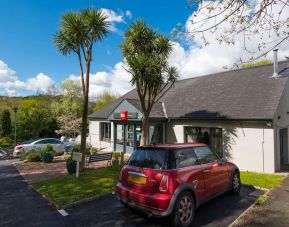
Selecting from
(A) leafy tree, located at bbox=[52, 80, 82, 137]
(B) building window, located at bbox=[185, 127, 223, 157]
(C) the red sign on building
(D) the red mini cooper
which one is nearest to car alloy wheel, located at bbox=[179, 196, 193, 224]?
(D) the red mini cooper

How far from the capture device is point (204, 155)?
22.9ft

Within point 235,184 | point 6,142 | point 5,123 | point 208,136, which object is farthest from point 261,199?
point 5,123

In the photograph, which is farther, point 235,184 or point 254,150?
point 254,150

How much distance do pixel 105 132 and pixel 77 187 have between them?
49.7 feet

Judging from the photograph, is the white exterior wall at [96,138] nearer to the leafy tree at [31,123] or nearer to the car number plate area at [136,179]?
the leafy tree at [31,123]

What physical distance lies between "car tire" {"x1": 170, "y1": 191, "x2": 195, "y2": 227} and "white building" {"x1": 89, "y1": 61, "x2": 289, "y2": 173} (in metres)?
7.57

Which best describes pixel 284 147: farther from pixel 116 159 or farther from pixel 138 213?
pixel 138 213

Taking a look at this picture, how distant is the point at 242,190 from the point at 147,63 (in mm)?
7002

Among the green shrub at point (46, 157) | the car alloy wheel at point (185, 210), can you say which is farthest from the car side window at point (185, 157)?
the green shrub at point (46, 157)

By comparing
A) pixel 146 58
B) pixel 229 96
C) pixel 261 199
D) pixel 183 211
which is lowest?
pixel 261 199

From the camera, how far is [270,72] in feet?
50.7

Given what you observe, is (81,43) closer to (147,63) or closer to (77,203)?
(147,63)

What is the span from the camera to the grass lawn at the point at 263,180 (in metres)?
9.40

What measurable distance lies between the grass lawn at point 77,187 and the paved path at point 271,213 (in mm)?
4601
